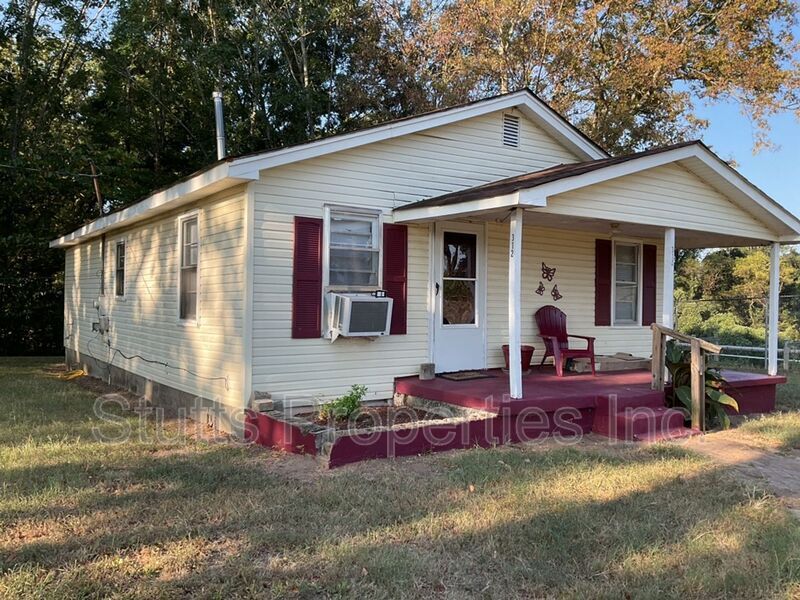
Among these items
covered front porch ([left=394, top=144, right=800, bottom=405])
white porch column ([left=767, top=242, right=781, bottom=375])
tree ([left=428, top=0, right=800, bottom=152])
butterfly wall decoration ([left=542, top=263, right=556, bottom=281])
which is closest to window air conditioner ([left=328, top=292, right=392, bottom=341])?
covered front porch ([left=394, top=144, right=800, bottom=405])

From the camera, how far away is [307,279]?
684 centimetres

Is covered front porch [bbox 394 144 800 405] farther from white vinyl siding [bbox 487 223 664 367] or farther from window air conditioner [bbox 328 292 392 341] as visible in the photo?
window air conditioner [bbox 328 292 392 341]

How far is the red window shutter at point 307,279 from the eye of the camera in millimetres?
6773

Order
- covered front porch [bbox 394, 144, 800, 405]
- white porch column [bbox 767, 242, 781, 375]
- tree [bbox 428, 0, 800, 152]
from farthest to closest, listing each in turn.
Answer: tree [bbox 428, 0, 800, 152] → white porch column [bbox 767, 242, 781, 375] → covered front porch [bbox 394, 144, 800, 405]

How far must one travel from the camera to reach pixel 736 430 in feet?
23.0

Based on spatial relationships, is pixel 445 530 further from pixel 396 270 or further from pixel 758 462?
pixel 396 270

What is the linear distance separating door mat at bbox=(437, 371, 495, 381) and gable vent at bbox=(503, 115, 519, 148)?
10.7 feet

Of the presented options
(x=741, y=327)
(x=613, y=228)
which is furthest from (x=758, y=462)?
(x=741, y=327)

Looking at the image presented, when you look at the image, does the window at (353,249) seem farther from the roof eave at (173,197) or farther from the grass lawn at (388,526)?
the grass lawn at (388,526)

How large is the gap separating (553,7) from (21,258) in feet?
51.3

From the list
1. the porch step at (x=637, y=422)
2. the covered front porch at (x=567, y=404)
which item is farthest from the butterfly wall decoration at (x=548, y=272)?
the porch step at (x=637, y=422)

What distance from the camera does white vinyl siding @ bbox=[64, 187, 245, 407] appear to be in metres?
6.71

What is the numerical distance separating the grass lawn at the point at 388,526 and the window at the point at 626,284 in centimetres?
453

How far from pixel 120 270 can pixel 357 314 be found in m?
5.65
